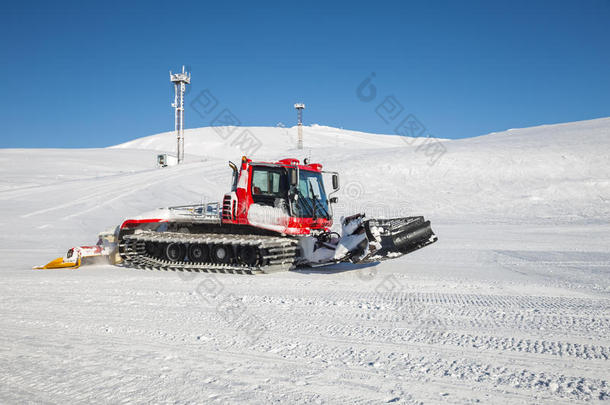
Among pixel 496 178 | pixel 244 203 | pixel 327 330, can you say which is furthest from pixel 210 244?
pixel 496 178

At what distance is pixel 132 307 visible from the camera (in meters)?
5.68

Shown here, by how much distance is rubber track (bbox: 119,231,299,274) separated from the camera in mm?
8586

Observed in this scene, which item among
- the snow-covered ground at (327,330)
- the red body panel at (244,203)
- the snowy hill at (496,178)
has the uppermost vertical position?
the snowy hill at (496,178)

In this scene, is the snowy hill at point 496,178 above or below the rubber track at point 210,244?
above

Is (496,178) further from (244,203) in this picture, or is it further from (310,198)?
(244,203)

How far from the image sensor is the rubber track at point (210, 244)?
338 inches

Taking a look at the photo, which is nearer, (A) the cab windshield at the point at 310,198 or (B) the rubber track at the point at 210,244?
(B) the rubber track at the point at 210,244

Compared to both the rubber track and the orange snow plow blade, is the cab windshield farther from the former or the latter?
the orange snow plow blade

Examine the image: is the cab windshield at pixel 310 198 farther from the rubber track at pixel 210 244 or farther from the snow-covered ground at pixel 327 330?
the snow-covered ground at pixel 327 330

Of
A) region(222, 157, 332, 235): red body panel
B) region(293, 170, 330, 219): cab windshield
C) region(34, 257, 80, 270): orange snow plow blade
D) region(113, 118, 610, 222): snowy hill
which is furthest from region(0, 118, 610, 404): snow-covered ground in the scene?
region(113, 118, 610, 222): snowy hill

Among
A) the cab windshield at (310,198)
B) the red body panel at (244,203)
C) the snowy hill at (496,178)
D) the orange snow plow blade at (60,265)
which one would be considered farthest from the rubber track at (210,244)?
the snowy hill at (496,178)

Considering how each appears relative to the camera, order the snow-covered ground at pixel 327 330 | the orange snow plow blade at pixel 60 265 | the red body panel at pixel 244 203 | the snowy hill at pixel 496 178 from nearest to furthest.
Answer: the snow-covered ground at pixel 327 330 < the red body panel at pixel 244 203 < the orange snow plow blade at pixel 60 265 < the snowy hill at pixel 496 178

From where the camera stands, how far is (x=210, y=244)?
9.27m

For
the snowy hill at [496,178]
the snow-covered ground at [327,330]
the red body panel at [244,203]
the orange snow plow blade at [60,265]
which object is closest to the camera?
the snow-covered ground at [327,330]
